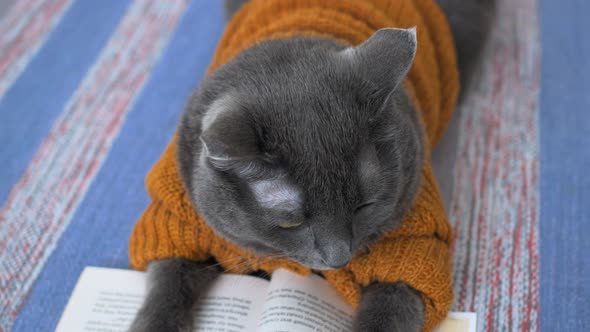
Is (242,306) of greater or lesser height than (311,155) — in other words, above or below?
below

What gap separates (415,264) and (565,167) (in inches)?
22.0

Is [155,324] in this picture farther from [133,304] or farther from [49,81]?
[49,81]

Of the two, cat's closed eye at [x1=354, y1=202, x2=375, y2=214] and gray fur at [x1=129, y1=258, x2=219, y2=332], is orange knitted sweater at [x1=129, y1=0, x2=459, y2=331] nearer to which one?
gray fur at [x1=129, y1=258, x2=219, y2=332]

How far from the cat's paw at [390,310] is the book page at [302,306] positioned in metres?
0.06

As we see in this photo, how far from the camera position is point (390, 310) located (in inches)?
34.9

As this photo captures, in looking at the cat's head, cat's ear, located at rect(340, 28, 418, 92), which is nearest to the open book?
the cat's head

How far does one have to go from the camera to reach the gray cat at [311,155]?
0.71m

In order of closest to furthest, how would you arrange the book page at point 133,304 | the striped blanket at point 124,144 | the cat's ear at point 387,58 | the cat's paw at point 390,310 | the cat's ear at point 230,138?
1. the cat's ear at point 230,138
2. the cat's ear at point 387,58
3. the cat's paw at point 390,310
4. the book page at point 133,304
5. the striped blanket at point 124,144

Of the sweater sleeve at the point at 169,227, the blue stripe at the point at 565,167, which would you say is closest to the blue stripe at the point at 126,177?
the sweater sleeve at the point at 169,227

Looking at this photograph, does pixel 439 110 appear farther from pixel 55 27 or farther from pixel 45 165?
pixel 55 27

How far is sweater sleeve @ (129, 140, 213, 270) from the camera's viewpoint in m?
0.97

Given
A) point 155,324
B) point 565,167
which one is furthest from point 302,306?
point 565,167

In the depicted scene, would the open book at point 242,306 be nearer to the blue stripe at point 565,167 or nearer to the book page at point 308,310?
the book page at point 308,310

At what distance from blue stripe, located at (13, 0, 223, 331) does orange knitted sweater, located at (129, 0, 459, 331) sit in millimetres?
187
